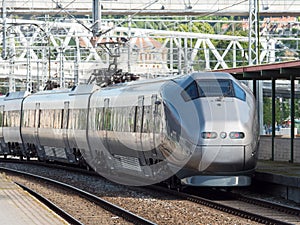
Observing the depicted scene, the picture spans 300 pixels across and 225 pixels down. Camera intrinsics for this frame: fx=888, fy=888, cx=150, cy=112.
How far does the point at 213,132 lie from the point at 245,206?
1.72 meters

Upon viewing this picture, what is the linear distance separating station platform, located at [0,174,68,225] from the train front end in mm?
3440

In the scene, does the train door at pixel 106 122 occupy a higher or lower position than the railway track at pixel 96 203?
higher

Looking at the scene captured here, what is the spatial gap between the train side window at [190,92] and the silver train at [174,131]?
0.02 meters

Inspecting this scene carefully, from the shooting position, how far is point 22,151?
41.0 meters

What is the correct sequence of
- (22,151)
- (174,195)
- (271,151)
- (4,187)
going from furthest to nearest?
1. (22,151)
2. (271,151)
3. (4,187)
4. (174,195)

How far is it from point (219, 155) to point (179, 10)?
37.1 m

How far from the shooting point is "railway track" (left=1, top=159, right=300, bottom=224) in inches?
648

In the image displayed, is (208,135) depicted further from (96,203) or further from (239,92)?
(96,203)

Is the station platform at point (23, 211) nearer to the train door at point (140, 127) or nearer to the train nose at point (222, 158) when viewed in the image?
A: the train door at point (140, 127)

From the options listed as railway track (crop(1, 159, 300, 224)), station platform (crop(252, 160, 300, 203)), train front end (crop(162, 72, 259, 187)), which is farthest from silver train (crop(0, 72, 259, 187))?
station platform (crop(252, 160, 300, 203))

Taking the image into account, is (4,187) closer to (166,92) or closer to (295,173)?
(166,92)

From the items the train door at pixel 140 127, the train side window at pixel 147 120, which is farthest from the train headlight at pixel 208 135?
the train door at pixel 140 127

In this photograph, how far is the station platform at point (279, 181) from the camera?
1984 centimetres

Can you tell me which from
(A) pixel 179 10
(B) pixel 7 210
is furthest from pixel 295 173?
(A) pixel 179 10
